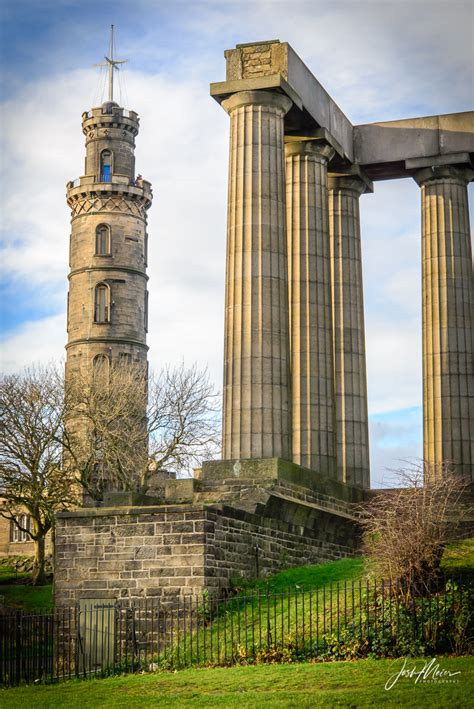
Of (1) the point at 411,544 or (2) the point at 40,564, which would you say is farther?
(2) the point at 40,564

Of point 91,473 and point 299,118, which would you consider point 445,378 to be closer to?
point 299,118

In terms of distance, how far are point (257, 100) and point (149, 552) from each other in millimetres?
12550

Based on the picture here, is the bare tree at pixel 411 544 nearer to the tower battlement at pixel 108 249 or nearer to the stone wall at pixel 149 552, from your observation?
the stone wall at pixel 149 552

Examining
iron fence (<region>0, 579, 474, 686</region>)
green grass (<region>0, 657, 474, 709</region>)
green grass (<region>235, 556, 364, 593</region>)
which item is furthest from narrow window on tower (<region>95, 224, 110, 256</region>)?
green grass (<region>0, 657, 474, 709</region>)

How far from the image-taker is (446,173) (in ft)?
127

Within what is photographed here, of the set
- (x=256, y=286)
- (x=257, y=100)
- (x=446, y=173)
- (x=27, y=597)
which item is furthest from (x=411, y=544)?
(x=27, y=597)

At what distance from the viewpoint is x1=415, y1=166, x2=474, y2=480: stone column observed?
37.8 m

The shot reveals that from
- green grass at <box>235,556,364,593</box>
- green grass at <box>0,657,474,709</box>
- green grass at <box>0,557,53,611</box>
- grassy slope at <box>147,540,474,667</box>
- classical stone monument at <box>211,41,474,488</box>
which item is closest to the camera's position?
green grass at <box>0,657,474,709</box>

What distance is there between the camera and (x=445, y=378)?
125 ft

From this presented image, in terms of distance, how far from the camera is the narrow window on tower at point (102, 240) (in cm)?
9831

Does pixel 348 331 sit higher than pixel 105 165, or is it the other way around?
pixel 105 165

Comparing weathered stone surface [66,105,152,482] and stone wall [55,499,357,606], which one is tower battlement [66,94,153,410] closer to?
weathered stone surface [66,105,152,482]

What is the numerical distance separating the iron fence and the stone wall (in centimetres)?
32

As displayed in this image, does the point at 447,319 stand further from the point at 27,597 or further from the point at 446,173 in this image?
the point at 27,597
